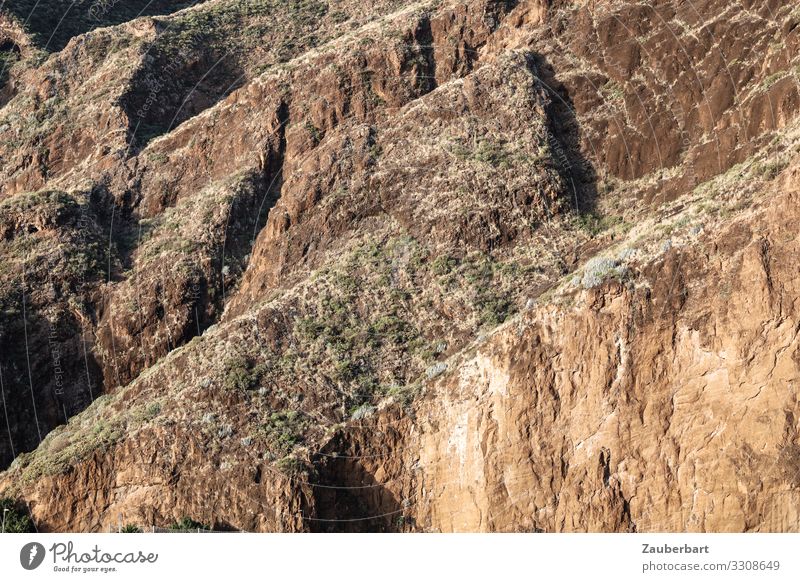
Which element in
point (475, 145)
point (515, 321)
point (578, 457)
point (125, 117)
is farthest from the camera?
point (125, 117)

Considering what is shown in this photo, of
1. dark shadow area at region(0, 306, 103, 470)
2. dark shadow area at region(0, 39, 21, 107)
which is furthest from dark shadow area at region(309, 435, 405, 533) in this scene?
dark shadow area at region(0, 39, 21, 107)

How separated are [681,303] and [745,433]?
212 inches

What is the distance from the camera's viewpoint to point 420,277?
5566cm

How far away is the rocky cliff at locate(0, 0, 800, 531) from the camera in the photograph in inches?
1788

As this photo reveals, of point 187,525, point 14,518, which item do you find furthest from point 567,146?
point 14,518

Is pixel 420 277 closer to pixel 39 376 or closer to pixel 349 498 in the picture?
pixel 349 498

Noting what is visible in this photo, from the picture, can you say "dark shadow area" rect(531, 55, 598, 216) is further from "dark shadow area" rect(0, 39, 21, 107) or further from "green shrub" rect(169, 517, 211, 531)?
"dark shadow area" rect(0, 39, 21, 107)

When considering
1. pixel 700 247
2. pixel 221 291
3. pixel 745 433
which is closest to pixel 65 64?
pixel 221 291

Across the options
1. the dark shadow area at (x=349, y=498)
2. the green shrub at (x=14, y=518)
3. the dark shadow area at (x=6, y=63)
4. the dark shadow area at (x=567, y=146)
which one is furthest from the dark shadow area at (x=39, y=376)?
the dark shadow area at (x=6, y=63)

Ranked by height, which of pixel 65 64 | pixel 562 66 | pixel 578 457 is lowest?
pixel 578 457

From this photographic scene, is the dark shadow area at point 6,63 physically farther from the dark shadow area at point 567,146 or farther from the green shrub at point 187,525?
the green shrub at point 187,525

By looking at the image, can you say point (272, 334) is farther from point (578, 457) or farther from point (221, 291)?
point (578, 457)

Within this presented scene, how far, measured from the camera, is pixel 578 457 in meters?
46.0

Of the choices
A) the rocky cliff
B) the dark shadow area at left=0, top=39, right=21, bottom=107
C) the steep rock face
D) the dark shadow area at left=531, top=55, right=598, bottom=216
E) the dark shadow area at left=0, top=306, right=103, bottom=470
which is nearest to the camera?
the steep rock face
